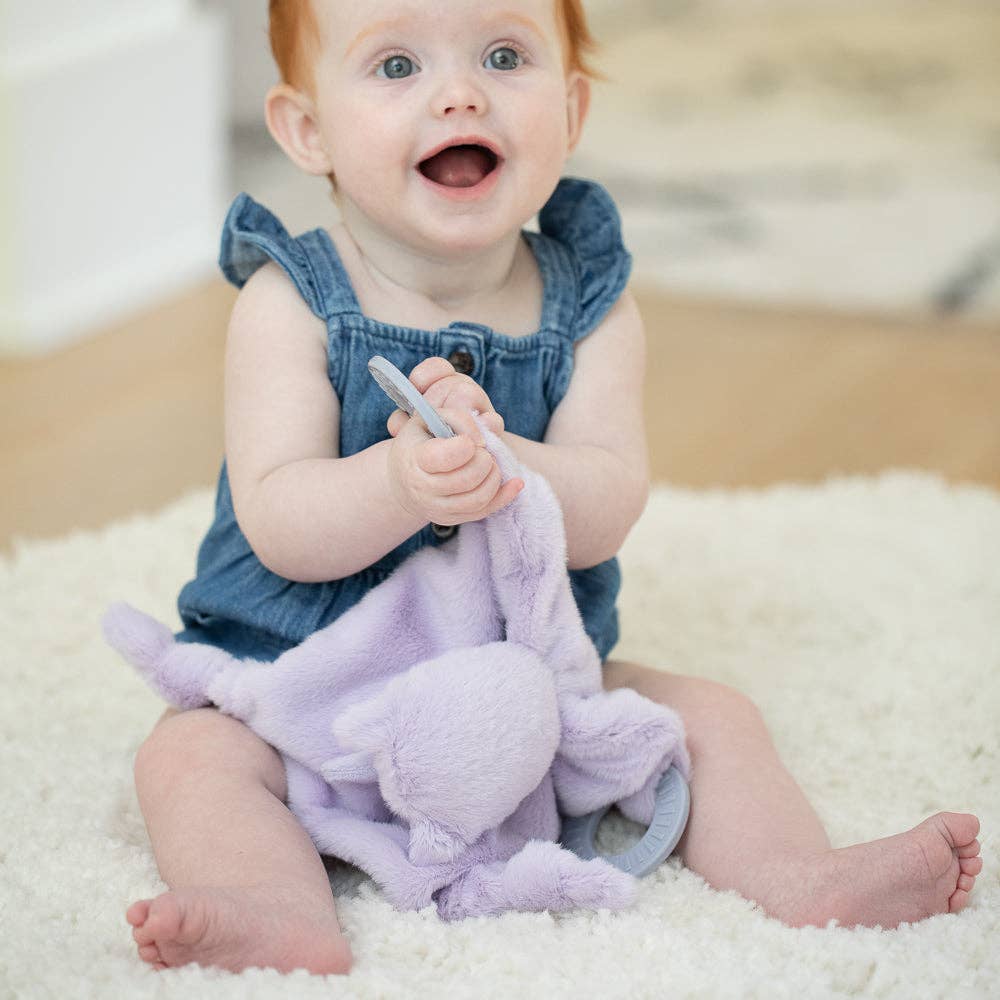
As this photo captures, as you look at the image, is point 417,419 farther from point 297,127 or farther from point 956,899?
point 956,899

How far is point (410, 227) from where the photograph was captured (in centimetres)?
96

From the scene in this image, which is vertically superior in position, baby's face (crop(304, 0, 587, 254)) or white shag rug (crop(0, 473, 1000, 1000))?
baby's face (crop(304, 0, 587, 254))

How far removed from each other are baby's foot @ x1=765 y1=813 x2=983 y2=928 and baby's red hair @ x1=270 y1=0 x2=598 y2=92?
546mm

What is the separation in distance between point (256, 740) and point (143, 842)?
0.33 feet

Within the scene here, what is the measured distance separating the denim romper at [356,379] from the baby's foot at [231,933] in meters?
0.23

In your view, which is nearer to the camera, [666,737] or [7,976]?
[7,976]

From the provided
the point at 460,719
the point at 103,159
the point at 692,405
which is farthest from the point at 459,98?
the point at 103,159

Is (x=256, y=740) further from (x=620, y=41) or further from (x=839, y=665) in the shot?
(x=620, y=41)

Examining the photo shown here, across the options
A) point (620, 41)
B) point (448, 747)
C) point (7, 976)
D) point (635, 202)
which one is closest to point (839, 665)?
point (448, 747)

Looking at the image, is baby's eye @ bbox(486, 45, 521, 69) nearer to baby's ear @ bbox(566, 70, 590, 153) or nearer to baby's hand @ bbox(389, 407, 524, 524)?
baby's ear @ bbox(566, 70, 590, 153)

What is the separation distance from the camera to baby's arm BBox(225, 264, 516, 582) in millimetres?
832

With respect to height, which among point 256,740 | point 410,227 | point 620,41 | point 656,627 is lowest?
point 620,41

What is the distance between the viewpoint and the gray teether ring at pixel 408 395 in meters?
0.84

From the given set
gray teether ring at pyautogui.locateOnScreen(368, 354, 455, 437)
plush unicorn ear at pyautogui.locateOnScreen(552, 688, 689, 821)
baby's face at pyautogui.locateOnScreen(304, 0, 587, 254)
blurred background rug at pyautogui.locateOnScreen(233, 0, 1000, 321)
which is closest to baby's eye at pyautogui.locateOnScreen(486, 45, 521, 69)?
baby's face at pyautogui.locateOnScreen(304, 0, 587, 254)
